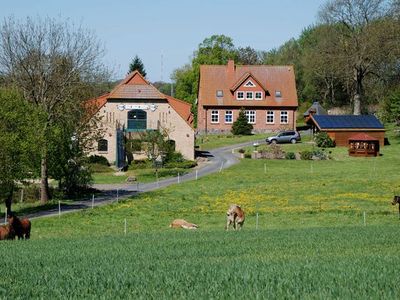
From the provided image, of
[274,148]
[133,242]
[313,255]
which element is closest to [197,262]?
[313,255]

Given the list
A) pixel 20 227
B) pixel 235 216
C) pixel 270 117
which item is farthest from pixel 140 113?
pixel 20 227

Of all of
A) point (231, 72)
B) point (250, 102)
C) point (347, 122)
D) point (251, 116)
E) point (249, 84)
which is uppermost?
point (231, 72)

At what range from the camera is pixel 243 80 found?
315 ft

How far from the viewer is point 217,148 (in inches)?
3228

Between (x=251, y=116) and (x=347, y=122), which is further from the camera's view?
(x=251, y=116)

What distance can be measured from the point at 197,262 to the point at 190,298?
19.3 feet

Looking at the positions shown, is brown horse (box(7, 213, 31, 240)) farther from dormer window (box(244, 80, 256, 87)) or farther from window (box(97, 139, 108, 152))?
dormer window (box(244, 80, 256, 87))

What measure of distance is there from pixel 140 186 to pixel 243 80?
43395 mm

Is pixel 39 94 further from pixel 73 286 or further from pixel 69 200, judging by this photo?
pixel 73 286

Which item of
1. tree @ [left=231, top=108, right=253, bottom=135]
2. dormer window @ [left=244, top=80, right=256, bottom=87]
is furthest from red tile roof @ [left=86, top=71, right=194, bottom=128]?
dormer window @ [left=244, top=80, right=256, bottom=87]

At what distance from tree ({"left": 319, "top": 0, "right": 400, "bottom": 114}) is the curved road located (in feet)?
67.8

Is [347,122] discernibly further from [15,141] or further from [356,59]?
[15,141]

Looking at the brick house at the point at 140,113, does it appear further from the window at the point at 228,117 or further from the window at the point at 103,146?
the window at the point at 228,117

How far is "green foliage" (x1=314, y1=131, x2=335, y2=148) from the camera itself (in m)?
75.8
